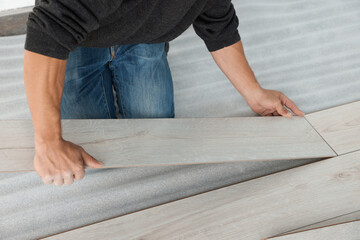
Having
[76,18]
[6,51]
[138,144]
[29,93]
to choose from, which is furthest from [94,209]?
[6,51]

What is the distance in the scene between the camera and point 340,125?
1.44 m

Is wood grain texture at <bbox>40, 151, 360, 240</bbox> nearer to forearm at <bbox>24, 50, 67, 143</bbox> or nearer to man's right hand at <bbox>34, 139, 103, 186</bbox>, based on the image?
man's right hand at <bbox>34, 139, 103, 186</bbox>

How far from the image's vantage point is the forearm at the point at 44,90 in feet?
2.74

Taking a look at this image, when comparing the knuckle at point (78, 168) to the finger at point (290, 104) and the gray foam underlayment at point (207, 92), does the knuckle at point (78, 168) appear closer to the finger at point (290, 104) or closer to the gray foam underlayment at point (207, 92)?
the gray foam underlayment at point (207, 92)

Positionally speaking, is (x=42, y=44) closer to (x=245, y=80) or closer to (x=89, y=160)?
(x=89, y=160)

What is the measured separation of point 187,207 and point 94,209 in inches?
12.5

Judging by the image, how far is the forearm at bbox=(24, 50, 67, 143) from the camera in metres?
0.84

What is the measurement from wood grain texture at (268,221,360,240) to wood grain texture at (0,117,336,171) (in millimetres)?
259

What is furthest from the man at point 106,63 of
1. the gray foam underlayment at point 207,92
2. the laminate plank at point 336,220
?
the laminate plank at point 336,220

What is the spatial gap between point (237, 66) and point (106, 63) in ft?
1.59

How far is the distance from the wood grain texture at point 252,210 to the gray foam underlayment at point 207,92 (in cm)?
7

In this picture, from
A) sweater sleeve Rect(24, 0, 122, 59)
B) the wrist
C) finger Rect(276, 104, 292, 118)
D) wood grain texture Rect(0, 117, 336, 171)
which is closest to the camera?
sweater sleeve Rect(24, 0, 122, 59)

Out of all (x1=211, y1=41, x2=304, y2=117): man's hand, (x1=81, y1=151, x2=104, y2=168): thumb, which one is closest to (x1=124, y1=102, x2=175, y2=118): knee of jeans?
(x1=211, y1=41, x2=304, y2=117): man's hand

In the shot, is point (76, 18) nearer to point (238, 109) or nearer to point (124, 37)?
point (124, 37)
